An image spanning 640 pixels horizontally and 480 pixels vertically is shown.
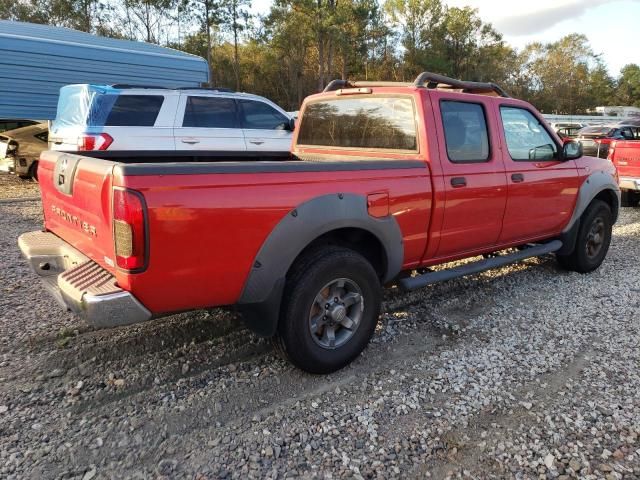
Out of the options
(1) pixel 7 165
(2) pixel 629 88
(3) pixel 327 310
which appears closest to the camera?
(3) pixel 327 310

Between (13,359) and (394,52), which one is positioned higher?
(394,52)

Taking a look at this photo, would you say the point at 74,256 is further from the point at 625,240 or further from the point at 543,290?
the point at 625,240

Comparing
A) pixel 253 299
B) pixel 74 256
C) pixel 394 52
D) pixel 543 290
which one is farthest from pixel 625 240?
pixel 394 52

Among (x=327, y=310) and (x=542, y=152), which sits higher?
(x=542, y=152)

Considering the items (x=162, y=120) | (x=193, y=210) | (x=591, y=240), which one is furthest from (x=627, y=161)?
(x=193, y=210)

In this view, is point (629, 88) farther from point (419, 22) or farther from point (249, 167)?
point (249, 167)

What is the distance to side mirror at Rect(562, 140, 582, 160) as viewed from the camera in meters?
4.84

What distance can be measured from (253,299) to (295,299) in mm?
264

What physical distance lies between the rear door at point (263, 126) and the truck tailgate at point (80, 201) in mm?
5672

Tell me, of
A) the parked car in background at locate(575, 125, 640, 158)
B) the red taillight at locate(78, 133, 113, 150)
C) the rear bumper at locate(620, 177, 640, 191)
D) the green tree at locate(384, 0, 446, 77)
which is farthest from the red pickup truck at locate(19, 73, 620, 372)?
the green tree at locate(384, 0, 446, 77)

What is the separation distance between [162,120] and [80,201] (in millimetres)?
5680

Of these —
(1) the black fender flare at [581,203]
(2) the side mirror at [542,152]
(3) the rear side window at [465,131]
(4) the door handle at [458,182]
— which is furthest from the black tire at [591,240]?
(4) the door handle at [458,182]

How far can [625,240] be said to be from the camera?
7219 mm

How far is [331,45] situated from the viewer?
114 ft
